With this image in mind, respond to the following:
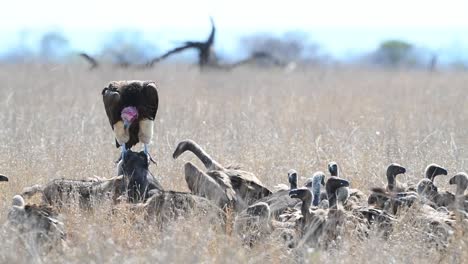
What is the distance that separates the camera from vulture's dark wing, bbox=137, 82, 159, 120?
30.1 ft

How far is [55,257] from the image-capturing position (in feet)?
19.6

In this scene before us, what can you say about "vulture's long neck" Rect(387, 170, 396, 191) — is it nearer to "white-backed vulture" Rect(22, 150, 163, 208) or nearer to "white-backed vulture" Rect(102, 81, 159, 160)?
"white-backed vulture" Rect(22, 150, 163, 208)

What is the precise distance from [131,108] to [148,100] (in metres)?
0.17

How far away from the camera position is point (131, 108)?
9.18 meters

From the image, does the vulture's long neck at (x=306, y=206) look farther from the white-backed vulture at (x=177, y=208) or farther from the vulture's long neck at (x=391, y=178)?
the vulture's long neck at (x=391, y=178)

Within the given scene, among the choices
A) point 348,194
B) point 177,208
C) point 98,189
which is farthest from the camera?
point 98,189

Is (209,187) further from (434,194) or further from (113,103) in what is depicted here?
(434,194)

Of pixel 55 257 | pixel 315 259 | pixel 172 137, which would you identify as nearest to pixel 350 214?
pixel 315 259

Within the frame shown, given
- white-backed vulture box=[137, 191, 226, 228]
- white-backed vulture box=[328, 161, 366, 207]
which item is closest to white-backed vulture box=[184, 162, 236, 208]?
white-backed vulture box=[137, 191, 226, 228]

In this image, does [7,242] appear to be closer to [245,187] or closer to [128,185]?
[128,185]

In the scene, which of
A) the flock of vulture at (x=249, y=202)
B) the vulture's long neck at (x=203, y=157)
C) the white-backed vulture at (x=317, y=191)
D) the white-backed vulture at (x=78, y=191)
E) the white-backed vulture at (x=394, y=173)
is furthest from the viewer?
the vulture's long neck at (x=203, y=157)

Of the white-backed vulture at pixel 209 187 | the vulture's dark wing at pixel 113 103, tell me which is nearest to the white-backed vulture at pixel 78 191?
the white-backed vulture at pixel 209 187

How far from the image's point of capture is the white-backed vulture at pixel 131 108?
9.15 meters

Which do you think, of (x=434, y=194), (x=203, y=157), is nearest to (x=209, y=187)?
(x=203, y=157)
